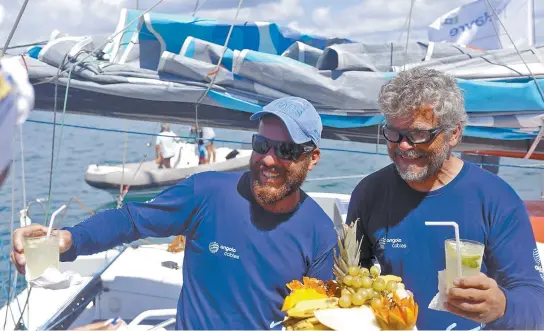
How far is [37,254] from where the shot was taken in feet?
6.05

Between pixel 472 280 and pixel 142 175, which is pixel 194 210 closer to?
pixel 472 280

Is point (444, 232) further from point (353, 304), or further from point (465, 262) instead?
point (353, 304)

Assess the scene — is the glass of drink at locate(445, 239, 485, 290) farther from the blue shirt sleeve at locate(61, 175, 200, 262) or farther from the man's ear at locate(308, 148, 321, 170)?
the blue shirt sleeve at locate(61, 175, 200, 262)

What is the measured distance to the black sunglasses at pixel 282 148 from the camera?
211 centimetres

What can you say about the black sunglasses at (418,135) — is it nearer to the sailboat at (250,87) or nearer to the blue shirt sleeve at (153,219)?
the blue shirt sleeve at (153,219)

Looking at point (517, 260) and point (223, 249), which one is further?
point (223, 249)

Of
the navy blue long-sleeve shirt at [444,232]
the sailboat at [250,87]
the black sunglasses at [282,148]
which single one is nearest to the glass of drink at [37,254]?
the black sunglasses at [282,148]

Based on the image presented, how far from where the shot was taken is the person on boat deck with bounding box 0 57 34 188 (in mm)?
1112

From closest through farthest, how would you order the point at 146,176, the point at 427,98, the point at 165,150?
the point at 427,98
the point at 146,176
the point at 165,150

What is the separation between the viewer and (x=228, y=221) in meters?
2.17

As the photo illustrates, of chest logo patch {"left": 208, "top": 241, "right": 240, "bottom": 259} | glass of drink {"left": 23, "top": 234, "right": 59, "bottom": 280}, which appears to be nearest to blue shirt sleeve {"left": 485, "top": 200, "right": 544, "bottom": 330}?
chest logo patch {"left": 208, "top": 241, "right": 240, "bottom": 259}

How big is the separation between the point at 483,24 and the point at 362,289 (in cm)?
898

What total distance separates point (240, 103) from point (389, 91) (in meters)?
1.71

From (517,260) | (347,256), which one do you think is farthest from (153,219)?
(517,260)
